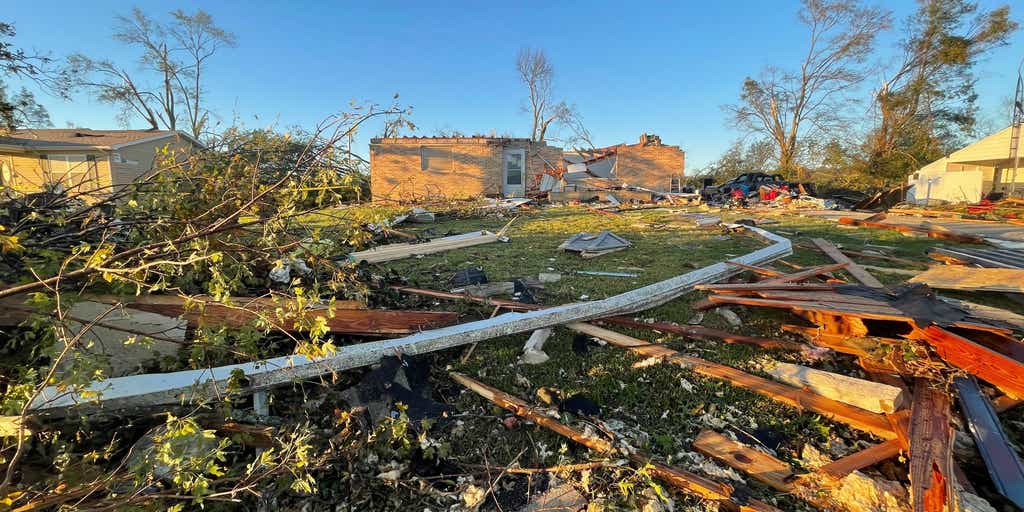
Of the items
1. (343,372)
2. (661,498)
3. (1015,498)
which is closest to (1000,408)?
(1015,498)

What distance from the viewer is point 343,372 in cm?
236

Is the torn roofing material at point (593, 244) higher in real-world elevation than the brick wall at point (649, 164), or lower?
lower

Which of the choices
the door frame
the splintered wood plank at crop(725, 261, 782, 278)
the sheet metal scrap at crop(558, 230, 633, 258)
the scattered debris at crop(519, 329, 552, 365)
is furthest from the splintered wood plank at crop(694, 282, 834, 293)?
the door frame

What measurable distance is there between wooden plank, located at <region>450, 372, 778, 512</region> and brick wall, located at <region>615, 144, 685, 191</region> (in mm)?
21201

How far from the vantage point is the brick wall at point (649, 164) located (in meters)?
21.6

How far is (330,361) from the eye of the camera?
2.25 m

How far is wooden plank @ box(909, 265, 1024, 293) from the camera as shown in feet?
11.6

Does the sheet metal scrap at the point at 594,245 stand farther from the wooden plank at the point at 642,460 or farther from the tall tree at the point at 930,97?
the tall tree at the point at 930,97

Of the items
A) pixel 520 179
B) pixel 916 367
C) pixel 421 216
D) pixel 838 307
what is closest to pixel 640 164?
pixel 520 179

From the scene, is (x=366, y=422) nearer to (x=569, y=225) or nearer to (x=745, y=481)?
(x=745, y=481)

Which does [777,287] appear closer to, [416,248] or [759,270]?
[759,270]

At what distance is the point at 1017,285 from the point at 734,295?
2.44 meters

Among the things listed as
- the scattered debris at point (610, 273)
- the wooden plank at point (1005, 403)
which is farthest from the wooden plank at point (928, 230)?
the wooden plank at point (1005, 403)

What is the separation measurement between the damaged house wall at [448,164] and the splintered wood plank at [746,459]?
17831 mm
